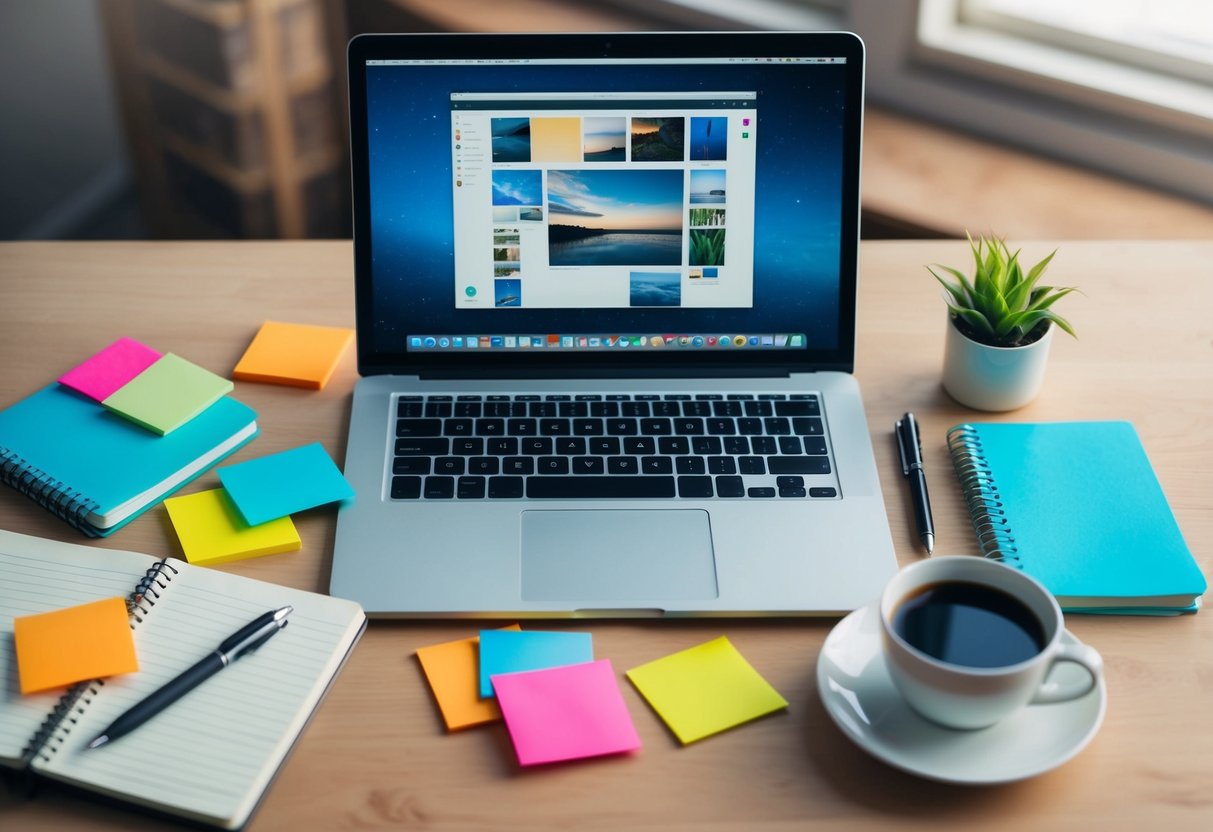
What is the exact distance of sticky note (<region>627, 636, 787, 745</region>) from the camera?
80cm

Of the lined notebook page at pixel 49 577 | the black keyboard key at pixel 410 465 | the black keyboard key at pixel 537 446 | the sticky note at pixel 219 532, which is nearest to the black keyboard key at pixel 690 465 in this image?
the black keyboard key at pixel 537 446

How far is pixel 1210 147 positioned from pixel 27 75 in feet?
7.59

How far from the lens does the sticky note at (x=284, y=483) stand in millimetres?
960

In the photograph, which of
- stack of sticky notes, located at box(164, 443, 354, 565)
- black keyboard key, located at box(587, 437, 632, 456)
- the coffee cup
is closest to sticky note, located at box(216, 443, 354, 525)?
stack of sticky notes, located at box(164, 443, 354, 565)

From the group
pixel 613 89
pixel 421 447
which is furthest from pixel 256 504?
pixel 613 89

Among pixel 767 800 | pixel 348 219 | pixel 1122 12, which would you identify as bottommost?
pixel 348 219

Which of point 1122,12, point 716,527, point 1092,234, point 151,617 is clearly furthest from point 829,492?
point 1122,12

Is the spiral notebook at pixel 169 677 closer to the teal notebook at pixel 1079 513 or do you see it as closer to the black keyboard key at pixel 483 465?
the black keyboard key at pixel 483 465

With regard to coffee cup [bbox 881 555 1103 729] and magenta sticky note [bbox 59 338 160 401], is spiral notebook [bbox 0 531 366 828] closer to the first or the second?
magenta sticky note [bbox 59 338 160 401]

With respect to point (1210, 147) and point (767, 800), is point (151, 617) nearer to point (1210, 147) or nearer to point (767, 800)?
point (767, 800)

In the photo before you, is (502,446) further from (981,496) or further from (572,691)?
(981,496)

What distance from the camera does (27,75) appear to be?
2562mm

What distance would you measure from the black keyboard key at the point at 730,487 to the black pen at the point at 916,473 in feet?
0.47

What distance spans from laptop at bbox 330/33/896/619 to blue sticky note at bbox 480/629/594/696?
0.09m
